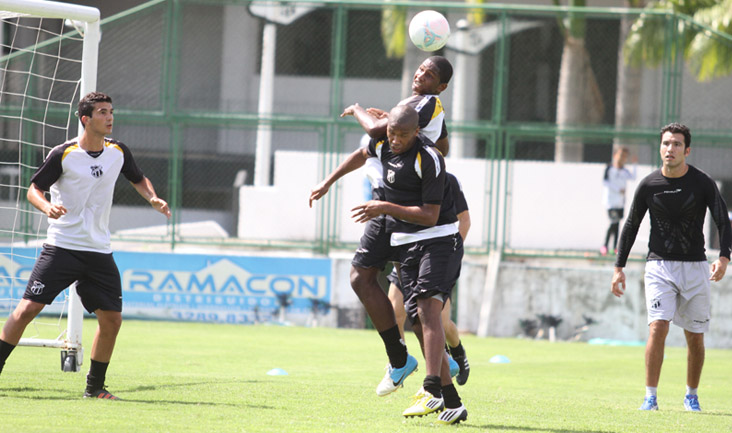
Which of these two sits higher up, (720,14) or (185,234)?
(720,14)

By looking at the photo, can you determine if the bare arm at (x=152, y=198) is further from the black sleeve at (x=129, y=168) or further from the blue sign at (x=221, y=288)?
the blue sign at (x=221, y=288)

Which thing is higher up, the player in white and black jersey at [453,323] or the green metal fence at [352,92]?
the green metal fence at [352,92]

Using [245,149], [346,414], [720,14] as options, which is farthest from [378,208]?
[720,14]

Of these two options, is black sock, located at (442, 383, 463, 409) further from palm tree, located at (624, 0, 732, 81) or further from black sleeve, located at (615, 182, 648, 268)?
palm tree, located at (624, 0, 732, 81)

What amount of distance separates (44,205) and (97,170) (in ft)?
1.65

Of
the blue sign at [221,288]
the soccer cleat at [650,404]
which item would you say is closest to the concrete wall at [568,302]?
the blue sign at [221,288]

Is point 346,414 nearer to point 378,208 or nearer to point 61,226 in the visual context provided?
point 378,208

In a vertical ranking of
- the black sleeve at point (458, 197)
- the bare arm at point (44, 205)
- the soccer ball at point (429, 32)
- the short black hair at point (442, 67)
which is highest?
the soccer ball at point (429, 32)

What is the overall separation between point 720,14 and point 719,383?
14508 millimetres

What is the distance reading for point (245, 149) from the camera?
68.5ft

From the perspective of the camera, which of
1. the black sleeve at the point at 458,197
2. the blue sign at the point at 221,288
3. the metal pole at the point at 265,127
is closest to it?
the black sleeve at the point at 458,197

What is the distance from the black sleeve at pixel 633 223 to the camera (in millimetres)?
7934

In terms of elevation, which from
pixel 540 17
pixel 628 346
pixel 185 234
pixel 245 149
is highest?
pixel 540 17

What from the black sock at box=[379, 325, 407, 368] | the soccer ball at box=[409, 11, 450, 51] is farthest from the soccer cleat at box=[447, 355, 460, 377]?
the soccer ball at box=[409, 11, 450, 51]
